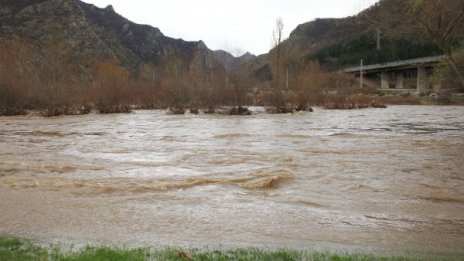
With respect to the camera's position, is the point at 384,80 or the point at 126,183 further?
the point at 384,80

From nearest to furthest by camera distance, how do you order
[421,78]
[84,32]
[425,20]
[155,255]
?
[155,255]
[425,20]
[421,78]
[84,32]

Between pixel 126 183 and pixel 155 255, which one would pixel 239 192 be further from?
pixel 155 255

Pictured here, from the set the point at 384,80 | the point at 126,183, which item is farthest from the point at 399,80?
the point at 126,183

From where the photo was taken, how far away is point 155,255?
647 cm

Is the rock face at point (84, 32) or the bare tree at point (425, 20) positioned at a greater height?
the rock face at point (84, 32)

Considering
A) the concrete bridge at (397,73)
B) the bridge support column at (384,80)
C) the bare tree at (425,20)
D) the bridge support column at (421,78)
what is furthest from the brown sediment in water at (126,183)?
the bridge support column at (384,80)

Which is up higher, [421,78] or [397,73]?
[397,73]

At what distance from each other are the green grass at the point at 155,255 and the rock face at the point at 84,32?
127 feet

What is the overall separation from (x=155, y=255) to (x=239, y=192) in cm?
501

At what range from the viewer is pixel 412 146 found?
1920 centimetres

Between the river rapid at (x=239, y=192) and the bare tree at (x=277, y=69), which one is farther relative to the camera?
the bare tree at (x=277, y=69)

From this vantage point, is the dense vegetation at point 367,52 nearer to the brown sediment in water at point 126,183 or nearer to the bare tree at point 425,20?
the bare tree at point 425,20

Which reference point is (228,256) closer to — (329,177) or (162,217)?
(162,217)

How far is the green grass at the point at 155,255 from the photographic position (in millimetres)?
6195
